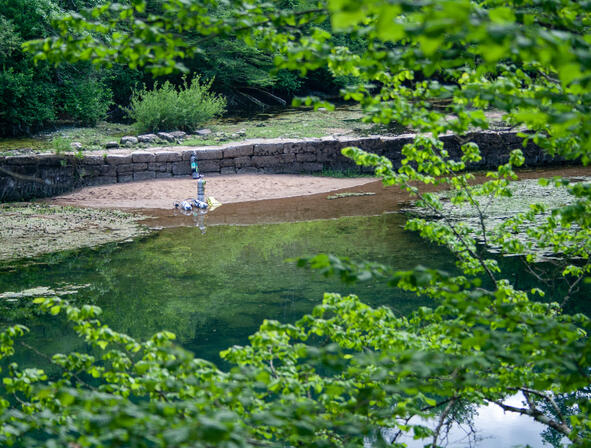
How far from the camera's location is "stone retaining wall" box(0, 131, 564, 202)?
12047mm

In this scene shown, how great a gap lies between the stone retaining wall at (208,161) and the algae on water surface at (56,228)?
93cm

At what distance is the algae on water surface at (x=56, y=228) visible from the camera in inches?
351

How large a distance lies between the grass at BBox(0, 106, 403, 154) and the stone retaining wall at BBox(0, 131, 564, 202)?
560 mm

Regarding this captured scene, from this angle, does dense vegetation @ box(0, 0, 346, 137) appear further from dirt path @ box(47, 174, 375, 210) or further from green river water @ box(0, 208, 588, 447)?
green river water @ box(0, 208, 588, 447)

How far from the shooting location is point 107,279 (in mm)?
7555

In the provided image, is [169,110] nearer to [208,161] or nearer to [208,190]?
[208,161]

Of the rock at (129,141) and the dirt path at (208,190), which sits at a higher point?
the rock at (129,141)

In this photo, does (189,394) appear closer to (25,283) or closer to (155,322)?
(155,322)

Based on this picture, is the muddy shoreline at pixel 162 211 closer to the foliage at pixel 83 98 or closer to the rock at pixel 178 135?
the rock at pixel 178 135

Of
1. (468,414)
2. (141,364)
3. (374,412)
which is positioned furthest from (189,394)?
(468,414)

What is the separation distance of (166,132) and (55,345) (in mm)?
9916

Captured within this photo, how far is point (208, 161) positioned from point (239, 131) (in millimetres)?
2240

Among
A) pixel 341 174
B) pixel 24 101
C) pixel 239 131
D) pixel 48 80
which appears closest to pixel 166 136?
pixel 239 131

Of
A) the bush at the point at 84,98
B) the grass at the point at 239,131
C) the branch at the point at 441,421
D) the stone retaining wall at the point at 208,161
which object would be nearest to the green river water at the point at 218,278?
the branch at the point at 441,421
